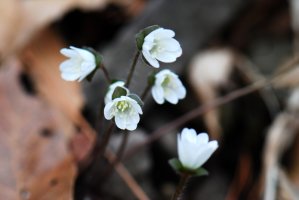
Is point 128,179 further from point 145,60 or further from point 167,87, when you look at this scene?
point 145,60

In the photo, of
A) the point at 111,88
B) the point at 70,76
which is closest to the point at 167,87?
the point at 111,88

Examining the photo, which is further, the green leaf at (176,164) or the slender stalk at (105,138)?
the slender stalk at (105,138)

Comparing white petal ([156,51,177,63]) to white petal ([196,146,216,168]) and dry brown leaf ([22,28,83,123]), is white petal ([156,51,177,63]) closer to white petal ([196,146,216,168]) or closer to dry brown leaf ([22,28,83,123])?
white petal ([196,146,216,168])

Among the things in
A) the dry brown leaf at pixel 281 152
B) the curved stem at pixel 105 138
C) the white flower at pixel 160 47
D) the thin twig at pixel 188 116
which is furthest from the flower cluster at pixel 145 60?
the dry brown leaf at pixel 281 152

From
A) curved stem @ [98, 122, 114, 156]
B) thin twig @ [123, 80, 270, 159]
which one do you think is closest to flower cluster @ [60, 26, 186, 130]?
curved stem @ [98, 122, 114, 156]

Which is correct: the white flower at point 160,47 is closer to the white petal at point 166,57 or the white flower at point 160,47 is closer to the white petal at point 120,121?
the white petal at point 166,57

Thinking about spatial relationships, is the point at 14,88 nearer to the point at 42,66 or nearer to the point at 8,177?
the point at 42,66
